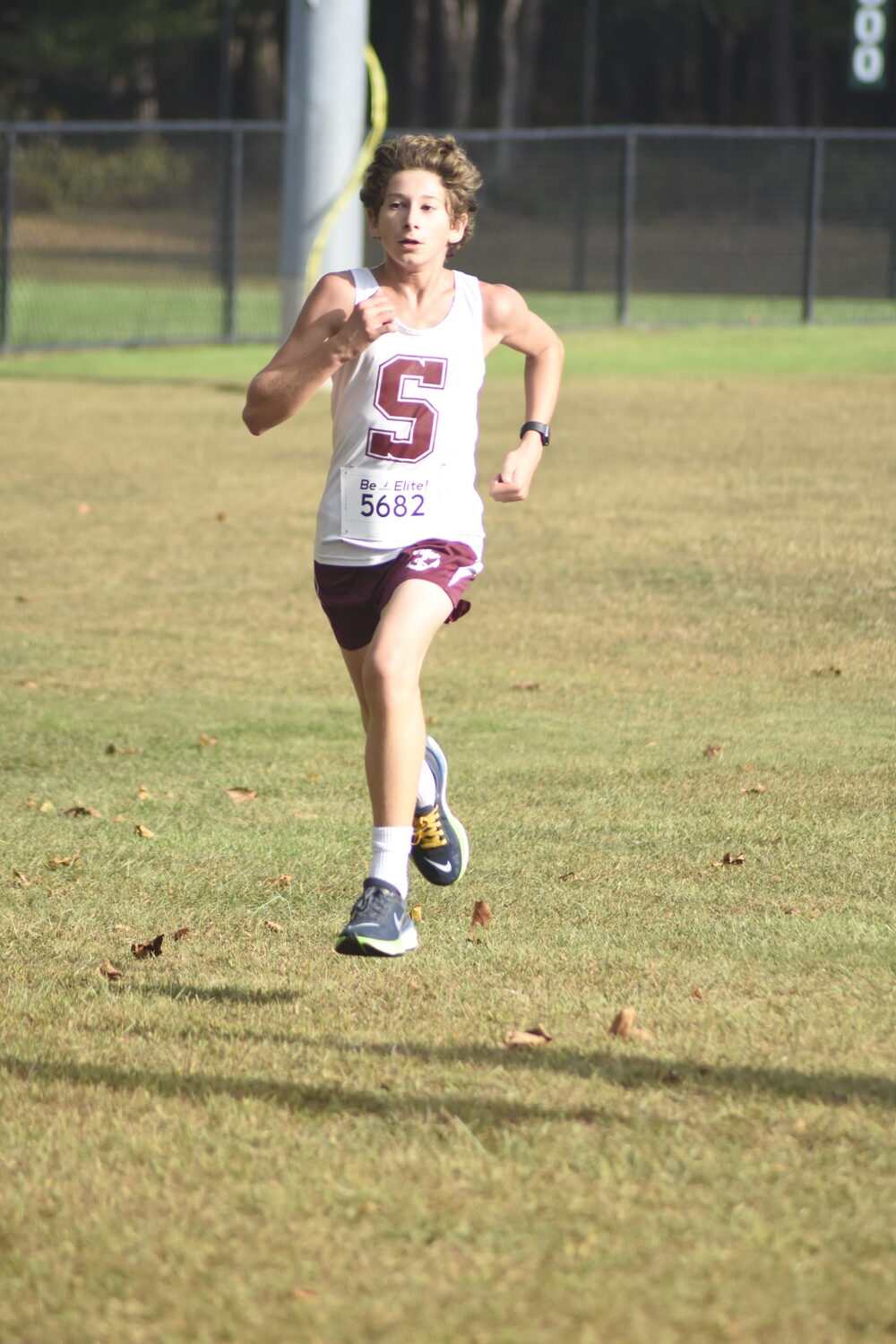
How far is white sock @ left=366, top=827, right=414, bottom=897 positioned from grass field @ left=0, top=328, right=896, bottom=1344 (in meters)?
0.26

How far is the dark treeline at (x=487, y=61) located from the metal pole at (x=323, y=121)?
34826 mm

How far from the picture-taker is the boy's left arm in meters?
4.95

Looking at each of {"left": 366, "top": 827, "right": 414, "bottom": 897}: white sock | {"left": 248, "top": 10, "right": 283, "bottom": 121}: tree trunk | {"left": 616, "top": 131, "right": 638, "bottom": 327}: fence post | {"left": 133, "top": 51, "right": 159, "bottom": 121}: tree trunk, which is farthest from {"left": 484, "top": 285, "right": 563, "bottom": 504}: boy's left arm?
{"left": 248, "top": 10, "right": 283, "bottom": 121}: tree trunk

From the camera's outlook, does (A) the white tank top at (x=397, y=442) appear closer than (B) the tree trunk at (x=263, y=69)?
Yes

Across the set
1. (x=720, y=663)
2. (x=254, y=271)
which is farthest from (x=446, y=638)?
(x=254, y=271)

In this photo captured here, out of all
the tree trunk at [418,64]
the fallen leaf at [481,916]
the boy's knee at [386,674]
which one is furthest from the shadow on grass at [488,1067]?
the tree trunk at [418,64]

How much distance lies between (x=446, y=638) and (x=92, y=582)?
7.51ft

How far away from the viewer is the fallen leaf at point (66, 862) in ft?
19.2

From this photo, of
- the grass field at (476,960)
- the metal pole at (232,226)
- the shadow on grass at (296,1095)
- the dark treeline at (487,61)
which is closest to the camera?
the grass field at (476,960)

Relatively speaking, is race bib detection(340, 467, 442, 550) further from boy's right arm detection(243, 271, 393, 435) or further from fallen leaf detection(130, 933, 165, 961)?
fallen leaf detection(130, 933, 165, 961)

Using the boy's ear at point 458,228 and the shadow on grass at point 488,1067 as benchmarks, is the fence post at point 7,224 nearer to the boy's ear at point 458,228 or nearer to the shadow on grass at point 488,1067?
the boy's ear at point 458,228

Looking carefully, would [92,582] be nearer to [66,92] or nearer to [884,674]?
[884,674]

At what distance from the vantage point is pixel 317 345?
4.75 meters

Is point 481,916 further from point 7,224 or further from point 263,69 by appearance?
point 263,69
